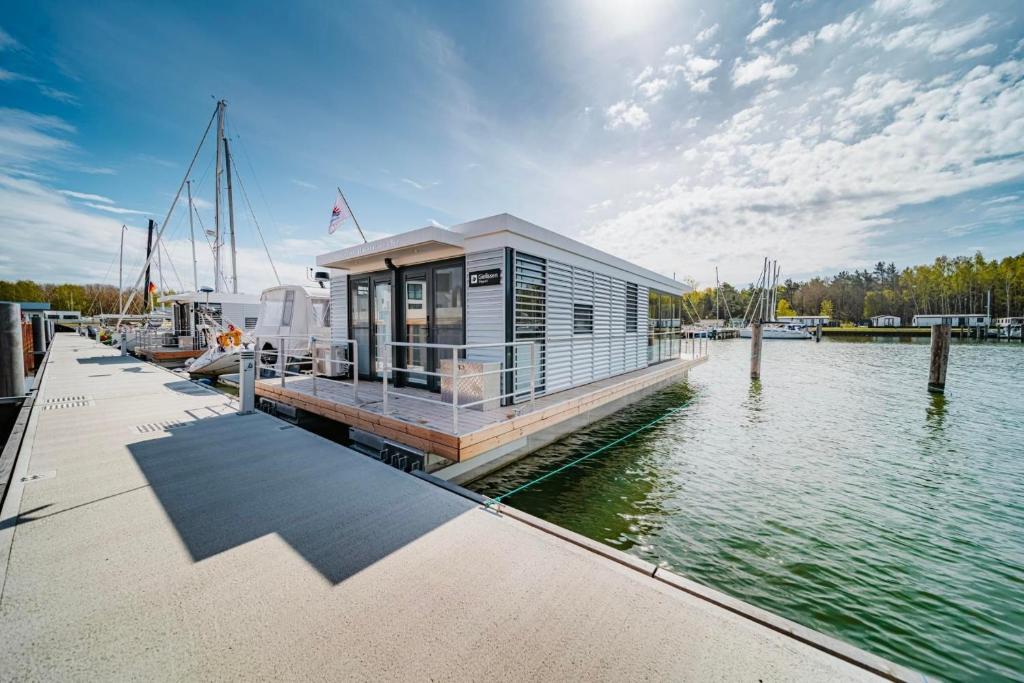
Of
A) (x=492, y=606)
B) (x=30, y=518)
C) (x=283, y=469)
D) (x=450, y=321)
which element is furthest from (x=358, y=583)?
(x=450, y=321)

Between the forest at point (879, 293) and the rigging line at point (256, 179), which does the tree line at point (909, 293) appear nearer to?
the forest at point (879, 293)

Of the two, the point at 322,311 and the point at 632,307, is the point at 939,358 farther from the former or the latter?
the point at 322,311

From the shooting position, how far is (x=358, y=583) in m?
2.53

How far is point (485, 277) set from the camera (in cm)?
657

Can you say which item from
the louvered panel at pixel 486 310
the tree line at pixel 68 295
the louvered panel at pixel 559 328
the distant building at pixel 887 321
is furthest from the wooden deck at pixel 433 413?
the tree line at pixel 68 295

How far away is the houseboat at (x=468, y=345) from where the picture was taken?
5.38m

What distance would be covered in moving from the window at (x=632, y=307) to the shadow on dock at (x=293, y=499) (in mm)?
8705

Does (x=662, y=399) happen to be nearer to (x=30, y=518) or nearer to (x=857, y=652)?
(x=857, y=652)

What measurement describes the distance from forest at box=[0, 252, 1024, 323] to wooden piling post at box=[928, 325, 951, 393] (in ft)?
92.2

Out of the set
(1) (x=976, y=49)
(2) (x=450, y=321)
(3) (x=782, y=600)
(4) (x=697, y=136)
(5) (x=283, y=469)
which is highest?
(1) (x=976, y=49)

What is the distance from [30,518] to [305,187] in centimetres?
1519

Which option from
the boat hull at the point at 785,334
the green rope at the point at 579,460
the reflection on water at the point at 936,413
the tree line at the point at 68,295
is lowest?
the green rope at the point at 579,460

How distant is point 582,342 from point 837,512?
525 cm

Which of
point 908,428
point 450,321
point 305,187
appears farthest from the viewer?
point 305,187
